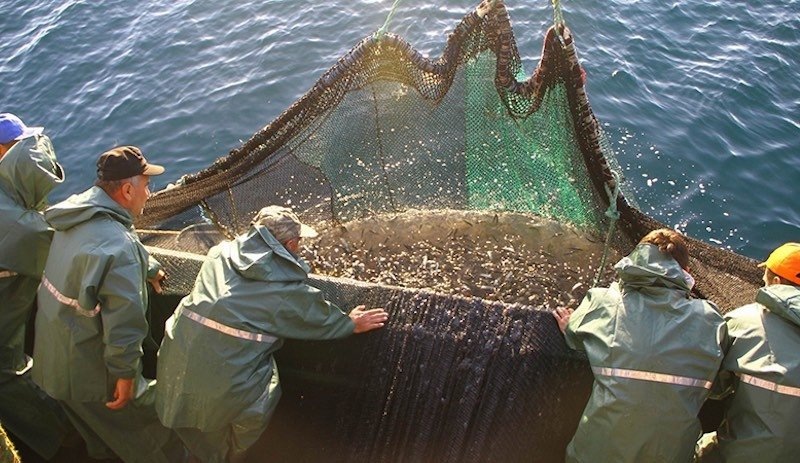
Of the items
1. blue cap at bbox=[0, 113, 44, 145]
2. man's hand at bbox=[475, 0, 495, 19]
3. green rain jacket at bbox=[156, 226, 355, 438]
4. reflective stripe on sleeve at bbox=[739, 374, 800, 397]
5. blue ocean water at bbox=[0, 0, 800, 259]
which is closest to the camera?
reflective stripe on sleeve at bbox=[739, 374, 800, 397]

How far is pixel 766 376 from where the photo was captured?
10.9ft

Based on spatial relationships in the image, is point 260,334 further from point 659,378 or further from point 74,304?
point 659,378

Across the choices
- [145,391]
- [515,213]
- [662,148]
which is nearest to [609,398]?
[145,391]

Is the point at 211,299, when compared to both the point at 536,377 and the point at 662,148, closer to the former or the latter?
the point at 536,377

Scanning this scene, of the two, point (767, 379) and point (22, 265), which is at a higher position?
point (767, 379)

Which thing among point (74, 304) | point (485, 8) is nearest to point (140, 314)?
point (74, 304)

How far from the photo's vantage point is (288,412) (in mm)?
4469

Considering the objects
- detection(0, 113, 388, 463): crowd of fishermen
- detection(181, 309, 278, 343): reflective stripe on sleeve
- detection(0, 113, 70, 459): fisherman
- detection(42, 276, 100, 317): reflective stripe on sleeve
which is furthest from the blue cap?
detection(181, 309, 278, 343): reflective stripe on sleeve

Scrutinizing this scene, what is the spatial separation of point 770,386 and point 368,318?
223cm

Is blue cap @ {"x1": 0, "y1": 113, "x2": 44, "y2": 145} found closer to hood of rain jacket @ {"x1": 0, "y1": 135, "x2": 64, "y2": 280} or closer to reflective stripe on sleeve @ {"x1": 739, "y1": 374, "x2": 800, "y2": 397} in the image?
hood of rain jacket @ {"x1": 0, "y1": 135, "x2": 64, "y2": 280}

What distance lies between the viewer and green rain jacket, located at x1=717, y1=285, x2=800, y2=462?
3.30 meters

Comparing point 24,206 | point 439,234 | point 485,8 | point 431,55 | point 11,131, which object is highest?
point 485,8

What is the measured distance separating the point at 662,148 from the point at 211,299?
22.8 ft

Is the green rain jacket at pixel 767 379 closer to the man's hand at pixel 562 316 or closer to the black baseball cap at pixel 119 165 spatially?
the man's hand at pixel 562 316
